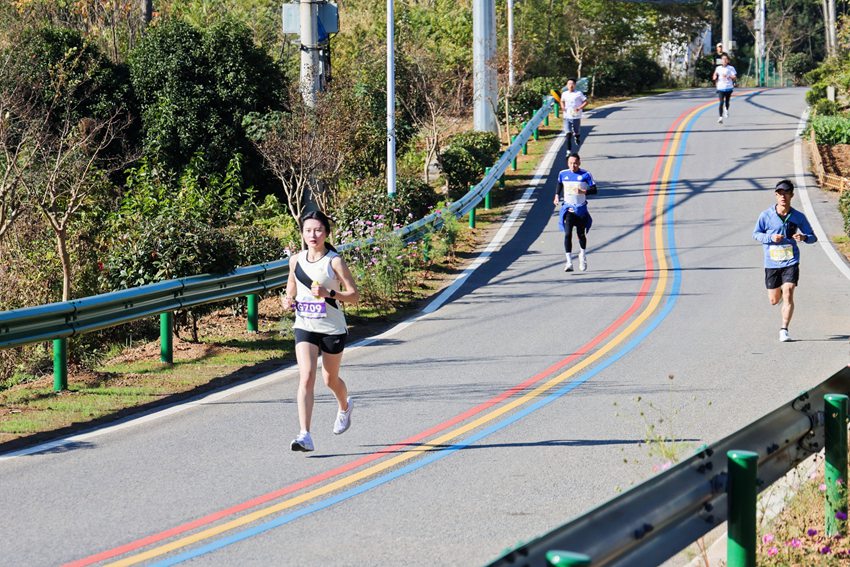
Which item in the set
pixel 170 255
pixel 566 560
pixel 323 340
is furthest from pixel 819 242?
pixel 566 560

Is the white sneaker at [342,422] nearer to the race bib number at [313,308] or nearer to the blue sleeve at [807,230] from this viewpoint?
the race bib number at [313,308]

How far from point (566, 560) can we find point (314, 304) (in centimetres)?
569

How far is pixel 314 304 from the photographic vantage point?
9133 mm

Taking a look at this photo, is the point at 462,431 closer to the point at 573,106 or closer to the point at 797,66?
the point at 573,106

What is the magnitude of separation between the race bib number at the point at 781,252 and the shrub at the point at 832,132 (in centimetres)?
2137

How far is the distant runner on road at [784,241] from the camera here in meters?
13.9

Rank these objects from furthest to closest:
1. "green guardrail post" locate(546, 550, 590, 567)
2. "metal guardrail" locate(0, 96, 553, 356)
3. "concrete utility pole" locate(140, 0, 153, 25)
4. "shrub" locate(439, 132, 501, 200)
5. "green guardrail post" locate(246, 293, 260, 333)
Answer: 1. "concrete utility pole" locate(140, 0, 153, 25)
2. "shrub" locate(439, 132, 501, 200)
3. "green guardrail post" locate(246, 293, 260, 333)
4. "metal guardrail" locate(0, 96, 553, 356)
5. "green guardrail post" locate(546, 550, 590, 567)

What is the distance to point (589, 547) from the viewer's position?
13.4 feet

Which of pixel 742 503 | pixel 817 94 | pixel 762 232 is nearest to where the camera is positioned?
pixel 742 503

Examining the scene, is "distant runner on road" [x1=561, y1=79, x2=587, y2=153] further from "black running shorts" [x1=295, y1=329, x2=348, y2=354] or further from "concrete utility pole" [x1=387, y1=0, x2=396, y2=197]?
"black running shorts" [x1=295, y1=329, x2=348, y2=354]

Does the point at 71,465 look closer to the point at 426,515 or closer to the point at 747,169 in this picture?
the point at 426,515

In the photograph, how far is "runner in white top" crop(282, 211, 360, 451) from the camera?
9055 mm

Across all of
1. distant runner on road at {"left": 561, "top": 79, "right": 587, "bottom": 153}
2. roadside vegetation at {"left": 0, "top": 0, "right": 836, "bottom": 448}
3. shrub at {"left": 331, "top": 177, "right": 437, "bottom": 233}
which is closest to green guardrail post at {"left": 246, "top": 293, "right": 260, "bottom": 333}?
roadside vegetation at {"left": 0, "top": 0, "right": 836, "bottom": 448}

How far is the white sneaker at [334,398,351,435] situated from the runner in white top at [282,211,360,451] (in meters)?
0.44
